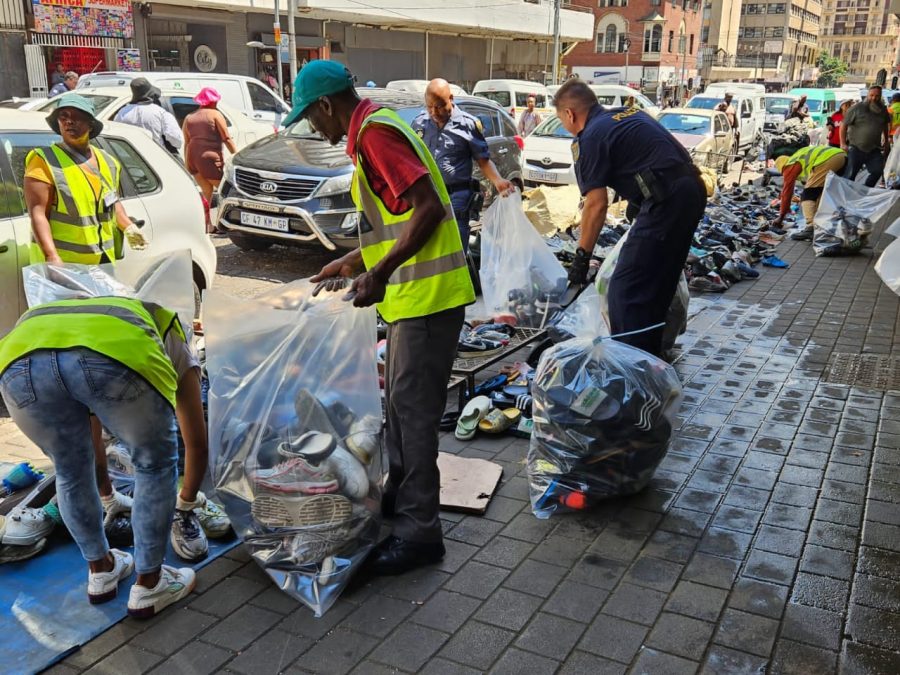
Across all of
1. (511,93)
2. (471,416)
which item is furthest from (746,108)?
(471,416)

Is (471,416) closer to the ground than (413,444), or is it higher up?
closer to the ground

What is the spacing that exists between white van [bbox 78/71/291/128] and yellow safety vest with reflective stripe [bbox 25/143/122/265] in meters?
8.27

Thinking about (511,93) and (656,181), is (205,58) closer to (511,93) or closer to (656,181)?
(511,93)

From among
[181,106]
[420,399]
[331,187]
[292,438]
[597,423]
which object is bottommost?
[597,423]

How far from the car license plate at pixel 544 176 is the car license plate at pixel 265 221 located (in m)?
6.38

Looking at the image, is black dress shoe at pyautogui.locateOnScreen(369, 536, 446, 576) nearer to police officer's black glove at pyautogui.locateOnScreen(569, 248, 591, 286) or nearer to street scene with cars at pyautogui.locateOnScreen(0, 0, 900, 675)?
street scene with cars at pyautogui.locateOnScreen(0, 0, 900, 675)

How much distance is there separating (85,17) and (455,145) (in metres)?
18.7

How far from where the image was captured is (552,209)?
10.6 m

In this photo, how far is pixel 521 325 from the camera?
5926mm

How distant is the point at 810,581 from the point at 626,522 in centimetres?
77

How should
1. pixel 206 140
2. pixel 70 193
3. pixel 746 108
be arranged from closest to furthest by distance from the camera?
pixel 70 193 < pixel 206 140 < pixel 746 108

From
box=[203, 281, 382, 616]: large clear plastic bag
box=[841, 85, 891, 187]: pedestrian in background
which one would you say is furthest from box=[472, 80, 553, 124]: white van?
box=[203, 281, 382, 616]: large clear plastic bag

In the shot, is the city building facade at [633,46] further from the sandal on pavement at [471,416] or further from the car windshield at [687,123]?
the sandal on pavement at [471,416]

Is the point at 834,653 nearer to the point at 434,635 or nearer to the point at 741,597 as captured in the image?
the point at 741,597
